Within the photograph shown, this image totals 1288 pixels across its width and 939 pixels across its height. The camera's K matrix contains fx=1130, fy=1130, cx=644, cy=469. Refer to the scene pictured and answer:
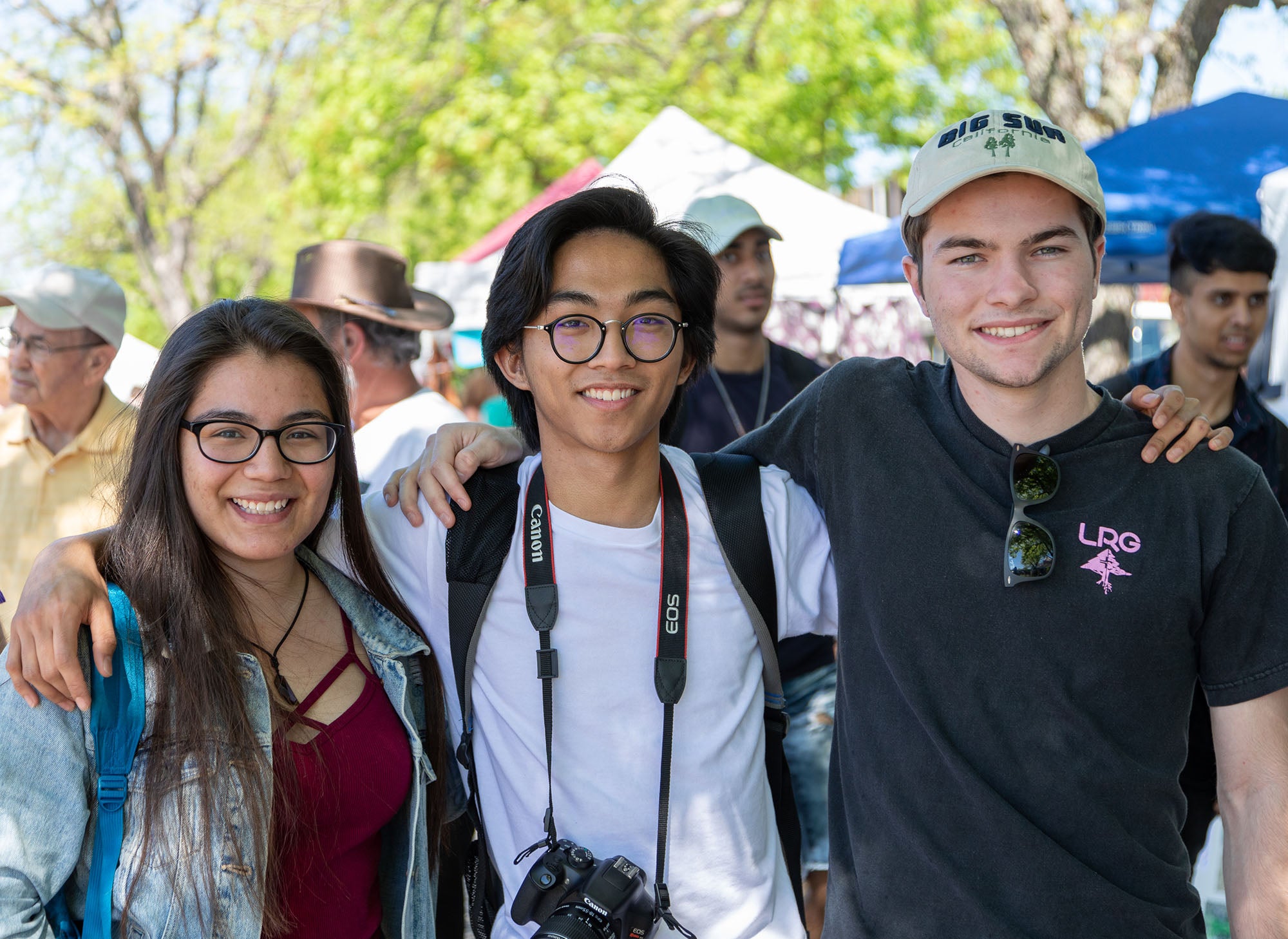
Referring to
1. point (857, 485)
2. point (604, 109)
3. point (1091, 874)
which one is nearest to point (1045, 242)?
point (857, 485)

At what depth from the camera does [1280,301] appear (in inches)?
189

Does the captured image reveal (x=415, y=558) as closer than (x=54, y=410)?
Yes

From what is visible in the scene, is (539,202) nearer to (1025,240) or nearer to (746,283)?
(746,283)

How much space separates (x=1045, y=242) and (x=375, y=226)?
27.3 metres

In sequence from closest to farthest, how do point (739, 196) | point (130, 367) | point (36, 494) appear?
point (36, 494), point (130, 367), point (739, 196)

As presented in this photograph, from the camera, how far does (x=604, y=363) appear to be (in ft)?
7.95

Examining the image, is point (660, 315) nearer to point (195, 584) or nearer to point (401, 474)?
point (401, 474)

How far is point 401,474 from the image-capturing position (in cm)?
269

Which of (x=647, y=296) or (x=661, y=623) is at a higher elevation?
(x=647, y=296)

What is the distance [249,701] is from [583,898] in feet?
2.41

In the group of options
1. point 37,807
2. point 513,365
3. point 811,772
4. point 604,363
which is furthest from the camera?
point 811,772

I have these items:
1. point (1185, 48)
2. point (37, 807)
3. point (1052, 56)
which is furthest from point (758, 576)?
point (1185, 48)

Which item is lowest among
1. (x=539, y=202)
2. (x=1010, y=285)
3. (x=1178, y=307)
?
(x=1010, y=285)

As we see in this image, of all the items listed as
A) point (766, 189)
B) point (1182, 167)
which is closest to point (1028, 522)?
point (1182, 167)
